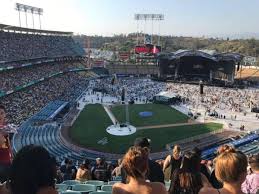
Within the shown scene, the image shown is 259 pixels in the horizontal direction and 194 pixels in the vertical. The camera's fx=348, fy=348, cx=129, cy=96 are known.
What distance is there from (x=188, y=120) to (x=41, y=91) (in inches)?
955

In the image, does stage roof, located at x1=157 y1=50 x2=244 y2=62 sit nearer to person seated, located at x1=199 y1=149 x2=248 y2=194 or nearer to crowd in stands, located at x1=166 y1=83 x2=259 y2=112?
crowd in stands, located at x1=166 y1=83 x2=259 y2=112

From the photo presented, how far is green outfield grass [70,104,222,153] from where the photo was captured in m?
34.3

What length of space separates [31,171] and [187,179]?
9.69ft

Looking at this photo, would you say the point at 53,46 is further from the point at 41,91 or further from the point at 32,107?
the point at 32,107

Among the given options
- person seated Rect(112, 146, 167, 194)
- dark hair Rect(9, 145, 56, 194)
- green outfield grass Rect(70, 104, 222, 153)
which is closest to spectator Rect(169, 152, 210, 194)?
person seated Rect(112, 146, 167, 194)

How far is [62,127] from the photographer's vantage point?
134 ft

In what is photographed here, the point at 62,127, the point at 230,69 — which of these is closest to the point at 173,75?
the point at 230,69

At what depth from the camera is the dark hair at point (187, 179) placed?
17.2ft

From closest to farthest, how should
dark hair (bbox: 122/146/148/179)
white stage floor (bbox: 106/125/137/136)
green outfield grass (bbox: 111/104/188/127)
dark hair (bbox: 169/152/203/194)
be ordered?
1. dark hair (bbox: 122/146/148/179)
2. dark hair (bbox: 169/152/203/194)
3. white stage floor (bbox: 106/125/137/136)
4. green outfield grass (bbox: 111/104/188/127)

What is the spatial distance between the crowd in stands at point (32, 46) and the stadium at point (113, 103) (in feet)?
0.81

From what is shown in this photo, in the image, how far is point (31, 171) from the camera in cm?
291

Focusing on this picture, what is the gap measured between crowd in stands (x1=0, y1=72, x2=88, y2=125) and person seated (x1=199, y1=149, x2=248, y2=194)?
3654 centimetres

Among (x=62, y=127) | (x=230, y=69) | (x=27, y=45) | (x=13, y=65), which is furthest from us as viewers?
(x=230, y=69)

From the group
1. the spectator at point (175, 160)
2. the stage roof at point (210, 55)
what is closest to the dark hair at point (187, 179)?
the spectator at point (175, 160)
